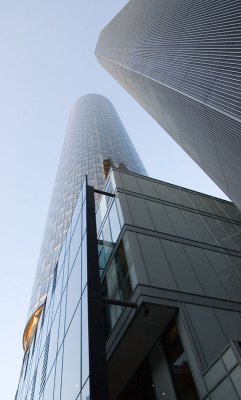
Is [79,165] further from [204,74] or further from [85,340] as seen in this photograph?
[85,340]

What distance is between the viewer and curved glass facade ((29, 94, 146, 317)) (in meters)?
66.2

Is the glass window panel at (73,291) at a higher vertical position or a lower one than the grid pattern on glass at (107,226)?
lower

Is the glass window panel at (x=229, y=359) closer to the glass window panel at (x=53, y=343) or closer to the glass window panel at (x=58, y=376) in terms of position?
the glass window panel at (x=58, y=376)

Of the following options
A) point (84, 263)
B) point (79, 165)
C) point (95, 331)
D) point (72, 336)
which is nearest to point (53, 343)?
point (72, 336)

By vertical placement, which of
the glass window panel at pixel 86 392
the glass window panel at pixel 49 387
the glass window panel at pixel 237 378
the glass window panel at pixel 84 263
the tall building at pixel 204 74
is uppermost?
the tall building at pixel 204 74

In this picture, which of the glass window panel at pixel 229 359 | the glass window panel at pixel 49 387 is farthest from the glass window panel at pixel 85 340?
the glass window panel at pixel 49 387

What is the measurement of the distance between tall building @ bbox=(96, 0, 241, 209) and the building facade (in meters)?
4.88

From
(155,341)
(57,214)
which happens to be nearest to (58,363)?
(155,341)

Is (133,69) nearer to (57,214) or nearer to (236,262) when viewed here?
(236,262)

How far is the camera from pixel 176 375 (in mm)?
13180

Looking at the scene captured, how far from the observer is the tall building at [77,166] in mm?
62781

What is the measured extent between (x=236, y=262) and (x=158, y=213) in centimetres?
487

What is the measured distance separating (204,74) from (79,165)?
250ft

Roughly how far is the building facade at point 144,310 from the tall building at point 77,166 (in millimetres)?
39110
